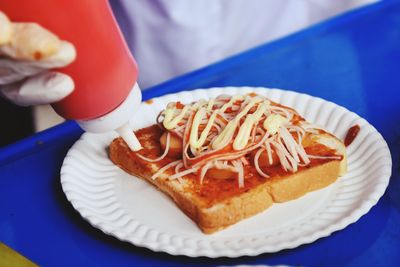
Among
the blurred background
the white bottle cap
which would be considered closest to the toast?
the white bottle cap

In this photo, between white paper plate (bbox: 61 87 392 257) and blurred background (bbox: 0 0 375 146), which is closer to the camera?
white paper plate (bbox: 61 87 392 257)

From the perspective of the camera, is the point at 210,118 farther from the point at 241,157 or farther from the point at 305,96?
the point at 305,96

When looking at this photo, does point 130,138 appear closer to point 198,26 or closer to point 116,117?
point 116,117

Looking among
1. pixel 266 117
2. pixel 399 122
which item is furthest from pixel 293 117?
pixel 399 122

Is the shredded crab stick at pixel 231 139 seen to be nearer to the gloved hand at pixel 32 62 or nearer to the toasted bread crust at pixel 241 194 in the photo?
the toasted bread crust at pixel 241 194

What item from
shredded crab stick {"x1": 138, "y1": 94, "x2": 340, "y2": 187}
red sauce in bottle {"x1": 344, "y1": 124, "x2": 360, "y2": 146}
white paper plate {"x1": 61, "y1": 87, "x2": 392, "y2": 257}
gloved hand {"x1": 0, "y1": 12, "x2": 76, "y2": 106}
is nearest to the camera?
gloved hand {"x1": 0, "y1": 12, "x2": 76, "y2": 106}

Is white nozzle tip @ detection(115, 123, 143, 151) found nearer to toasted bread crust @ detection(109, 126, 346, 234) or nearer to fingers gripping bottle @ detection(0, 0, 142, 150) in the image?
toasted bread crust @ detection(109, 126, 346, 234)

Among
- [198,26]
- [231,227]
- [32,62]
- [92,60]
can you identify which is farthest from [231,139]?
[198,26]
